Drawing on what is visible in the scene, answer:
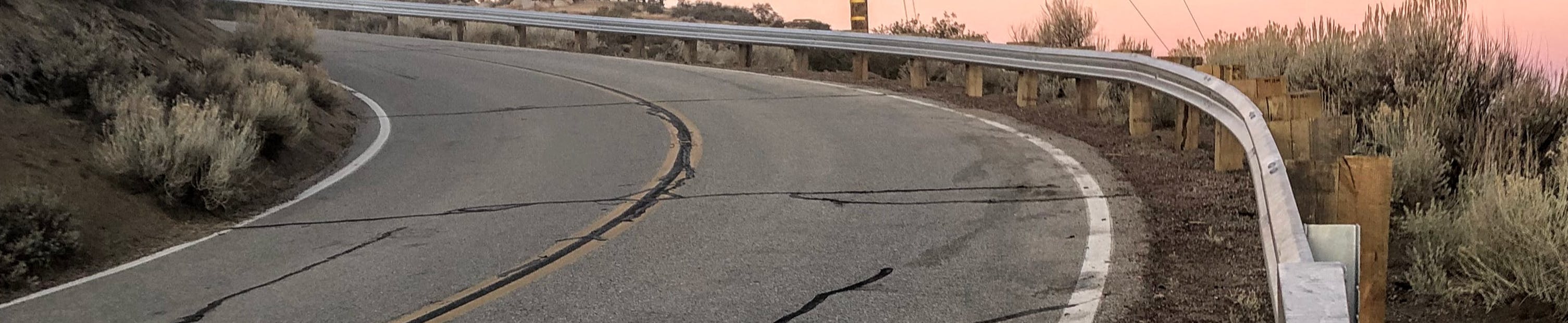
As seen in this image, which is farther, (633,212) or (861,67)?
(861,67)

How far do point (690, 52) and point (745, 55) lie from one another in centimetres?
146

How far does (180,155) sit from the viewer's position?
31.4 ft

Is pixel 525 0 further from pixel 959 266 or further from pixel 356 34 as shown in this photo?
pixel 959 266

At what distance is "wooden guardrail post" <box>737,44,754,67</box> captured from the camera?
76.4 feet

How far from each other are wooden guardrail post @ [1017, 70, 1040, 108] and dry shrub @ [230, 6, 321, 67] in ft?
29.9

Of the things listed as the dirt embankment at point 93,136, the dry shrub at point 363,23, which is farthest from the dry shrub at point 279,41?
the dry shrub at point 363,23

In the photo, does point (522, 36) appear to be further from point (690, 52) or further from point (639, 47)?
point (690, 52)

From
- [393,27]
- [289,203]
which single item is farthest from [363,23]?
[289,203]

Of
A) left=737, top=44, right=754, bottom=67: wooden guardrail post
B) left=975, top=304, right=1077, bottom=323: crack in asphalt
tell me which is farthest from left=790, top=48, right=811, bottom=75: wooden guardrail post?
left=975, top=304, right=1077, bottom=323: crack in asphalt

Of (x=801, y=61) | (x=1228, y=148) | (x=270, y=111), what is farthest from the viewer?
(x=801, y=61)

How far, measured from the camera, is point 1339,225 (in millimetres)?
3705

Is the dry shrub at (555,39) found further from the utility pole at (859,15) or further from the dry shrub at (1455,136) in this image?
the dry shrub at (1455,136)

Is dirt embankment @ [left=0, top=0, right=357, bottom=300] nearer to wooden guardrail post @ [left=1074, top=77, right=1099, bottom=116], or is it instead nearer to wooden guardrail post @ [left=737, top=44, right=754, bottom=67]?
wooden guardrail post @ [left=1074, top=77, right=1099, bottom=116]

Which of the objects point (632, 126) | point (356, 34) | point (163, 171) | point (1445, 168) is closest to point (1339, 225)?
point (1445, 168)
